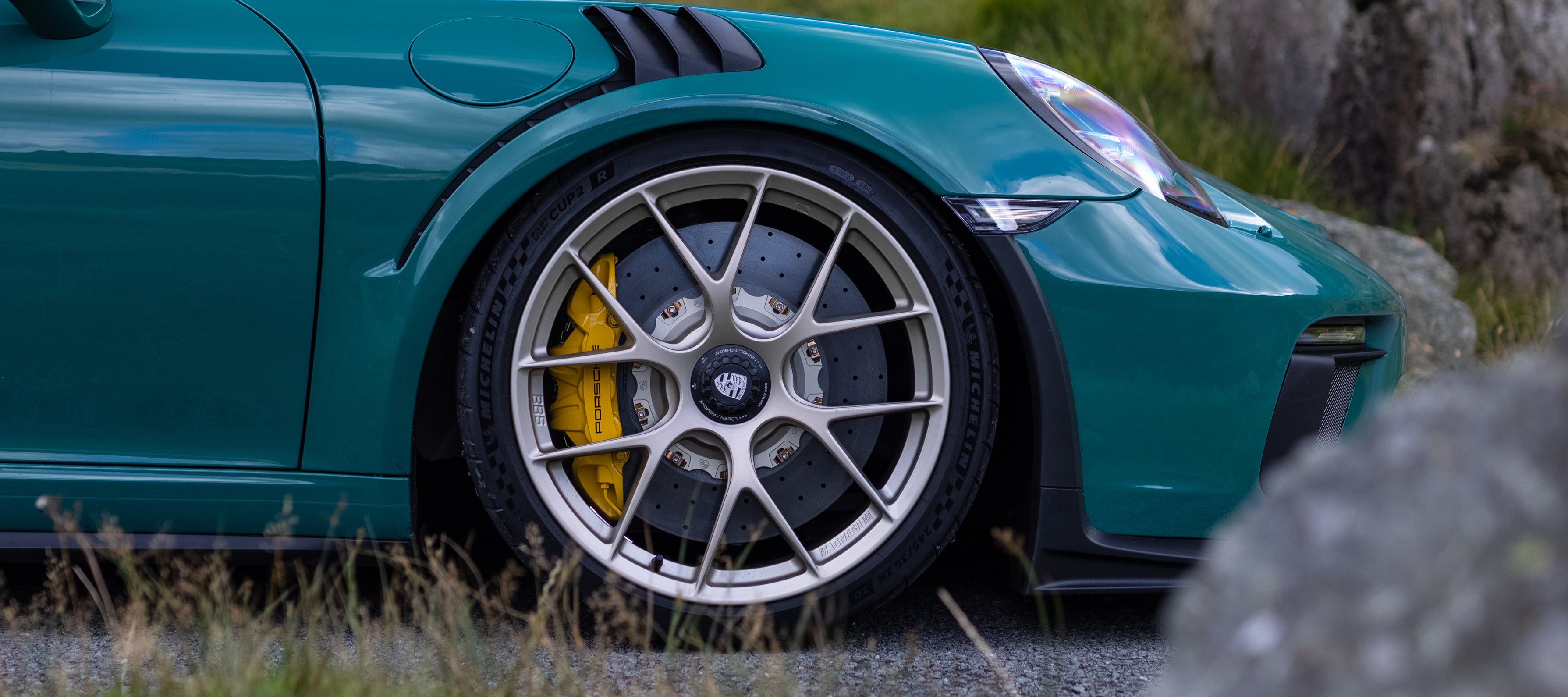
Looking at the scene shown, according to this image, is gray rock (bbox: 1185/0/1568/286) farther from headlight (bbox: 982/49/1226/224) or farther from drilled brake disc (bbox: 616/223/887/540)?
drilled brake disc (bbox: 616/223/887/540)

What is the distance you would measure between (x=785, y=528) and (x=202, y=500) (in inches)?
38.1

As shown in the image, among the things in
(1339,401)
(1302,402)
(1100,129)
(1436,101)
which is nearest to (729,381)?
(1100,129)

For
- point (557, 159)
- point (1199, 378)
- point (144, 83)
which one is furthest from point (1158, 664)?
point (144, 83)

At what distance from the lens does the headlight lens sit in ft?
5.80

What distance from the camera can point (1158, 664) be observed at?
172 cm

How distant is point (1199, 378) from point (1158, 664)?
514 millimetres

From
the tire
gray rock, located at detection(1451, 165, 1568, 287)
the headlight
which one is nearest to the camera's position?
the tire

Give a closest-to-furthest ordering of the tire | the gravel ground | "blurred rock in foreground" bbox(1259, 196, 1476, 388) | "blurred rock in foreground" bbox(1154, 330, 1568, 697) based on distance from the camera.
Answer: "blurred rock in foreground" bbox(1154, 330, 1568, 697), the gravel ground, the tire, "blurred rock in foreground" bbox(1259, 196, 1476, 388)

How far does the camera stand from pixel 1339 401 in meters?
1.78

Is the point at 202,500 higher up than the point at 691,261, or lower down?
lower down

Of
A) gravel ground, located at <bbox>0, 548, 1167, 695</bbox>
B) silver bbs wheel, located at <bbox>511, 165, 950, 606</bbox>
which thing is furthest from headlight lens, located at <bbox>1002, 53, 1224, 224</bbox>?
gravel ground, located at <bbox>0, 548, 1167, 695</bbox>

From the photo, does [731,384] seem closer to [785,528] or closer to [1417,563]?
[785,528]

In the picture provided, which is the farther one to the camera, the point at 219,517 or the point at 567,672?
the point at 219,517

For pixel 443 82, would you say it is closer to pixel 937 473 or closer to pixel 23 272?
pixel 23 272
